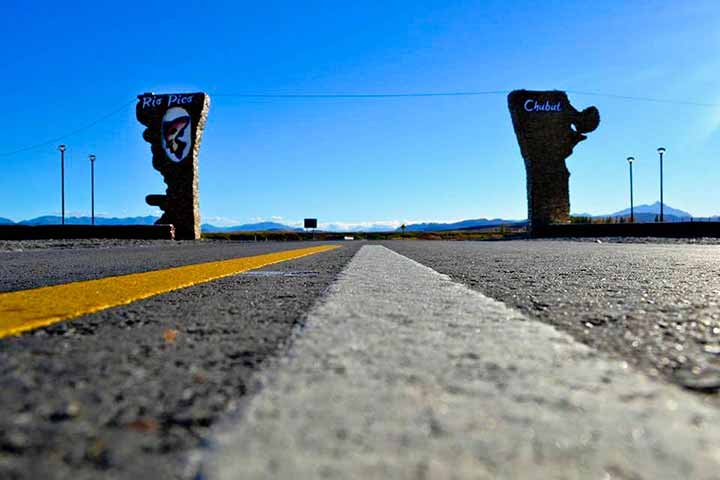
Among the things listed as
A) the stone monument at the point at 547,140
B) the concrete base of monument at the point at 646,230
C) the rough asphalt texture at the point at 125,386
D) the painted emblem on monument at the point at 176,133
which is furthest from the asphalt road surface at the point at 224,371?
the stone monument at the point at 547,140

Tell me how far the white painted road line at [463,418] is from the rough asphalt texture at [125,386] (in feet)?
0.24

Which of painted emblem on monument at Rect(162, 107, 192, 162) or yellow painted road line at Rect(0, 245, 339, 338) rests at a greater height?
painted emblem on monument at Rect(162, 107, 192, 162)

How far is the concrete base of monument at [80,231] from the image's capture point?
20250mm

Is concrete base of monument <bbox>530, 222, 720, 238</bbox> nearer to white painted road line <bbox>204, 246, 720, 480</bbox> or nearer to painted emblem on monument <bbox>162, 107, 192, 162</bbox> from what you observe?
white painted road line <bbox>204, 246, 720, 480</bbox>

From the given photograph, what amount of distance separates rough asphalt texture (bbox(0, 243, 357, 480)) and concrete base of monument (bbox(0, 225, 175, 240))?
21.1m

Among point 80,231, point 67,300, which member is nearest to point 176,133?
point 80,231

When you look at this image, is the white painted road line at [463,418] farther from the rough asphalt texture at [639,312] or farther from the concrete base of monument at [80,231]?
the concrete base of monument at [80,231]

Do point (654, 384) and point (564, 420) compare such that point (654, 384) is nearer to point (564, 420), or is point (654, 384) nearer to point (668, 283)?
point (564, 420)

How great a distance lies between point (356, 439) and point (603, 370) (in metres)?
0.56

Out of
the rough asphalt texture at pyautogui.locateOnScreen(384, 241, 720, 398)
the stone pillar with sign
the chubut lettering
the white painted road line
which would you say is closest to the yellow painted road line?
the white painted road line

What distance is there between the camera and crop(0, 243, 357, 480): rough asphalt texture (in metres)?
0.61

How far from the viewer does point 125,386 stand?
0.90 metres

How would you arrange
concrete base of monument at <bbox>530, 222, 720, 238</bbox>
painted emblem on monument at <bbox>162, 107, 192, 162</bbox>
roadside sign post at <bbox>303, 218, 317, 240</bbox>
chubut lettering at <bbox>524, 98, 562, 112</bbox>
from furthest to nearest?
roadside sign post at <bbox>303, 218, 317, 240</bbox>
chubut lettering at <bbox>524, 98, 562, 112</bbox>
painted emblem on monument at <bbox>162, 107, 192, 162</bbox>
concrete base of monument at <bbox>530, 222, 720, 238</bbox>

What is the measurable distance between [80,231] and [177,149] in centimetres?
1073
